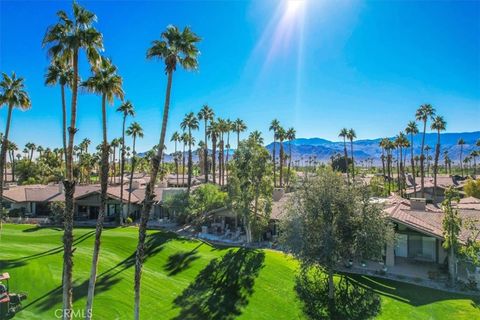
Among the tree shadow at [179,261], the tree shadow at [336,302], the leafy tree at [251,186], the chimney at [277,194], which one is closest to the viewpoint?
the tree shadow at [336,302]

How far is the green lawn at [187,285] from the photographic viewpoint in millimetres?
20734

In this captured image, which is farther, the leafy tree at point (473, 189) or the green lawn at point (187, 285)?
the leafy tree at point (473, 189)

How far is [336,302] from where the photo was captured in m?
20.4

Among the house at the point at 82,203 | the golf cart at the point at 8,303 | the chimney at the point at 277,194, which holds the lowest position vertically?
the golf cart at the point at 8,303

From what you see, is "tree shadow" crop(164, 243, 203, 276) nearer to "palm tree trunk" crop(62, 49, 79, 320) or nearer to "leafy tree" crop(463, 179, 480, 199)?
"palm tree trunk" crop(62, 49, 79, 320)

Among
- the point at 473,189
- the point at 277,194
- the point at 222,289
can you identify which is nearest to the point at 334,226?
the point at 222,289

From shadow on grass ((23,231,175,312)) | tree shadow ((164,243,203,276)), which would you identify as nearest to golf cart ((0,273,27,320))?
shadow on grass ((23,231,175,312))

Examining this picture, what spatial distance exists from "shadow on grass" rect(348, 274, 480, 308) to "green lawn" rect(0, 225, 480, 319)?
7 centimetres

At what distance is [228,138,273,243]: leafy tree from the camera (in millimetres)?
35969

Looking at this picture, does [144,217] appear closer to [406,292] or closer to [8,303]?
[8,303]

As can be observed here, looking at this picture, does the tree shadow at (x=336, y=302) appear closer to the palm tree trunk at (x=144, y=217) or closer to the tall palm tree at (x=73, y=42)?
the palm tree trunk at (x=144, y=217)

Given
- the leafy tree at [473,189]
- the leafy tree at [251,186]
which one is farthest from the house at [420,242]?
the leafy tree at [473,189]

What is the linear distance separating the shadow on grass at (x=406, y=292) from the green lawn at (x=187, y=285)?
2.8 inches

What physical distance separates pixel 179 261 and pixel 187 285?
5.18 metres
